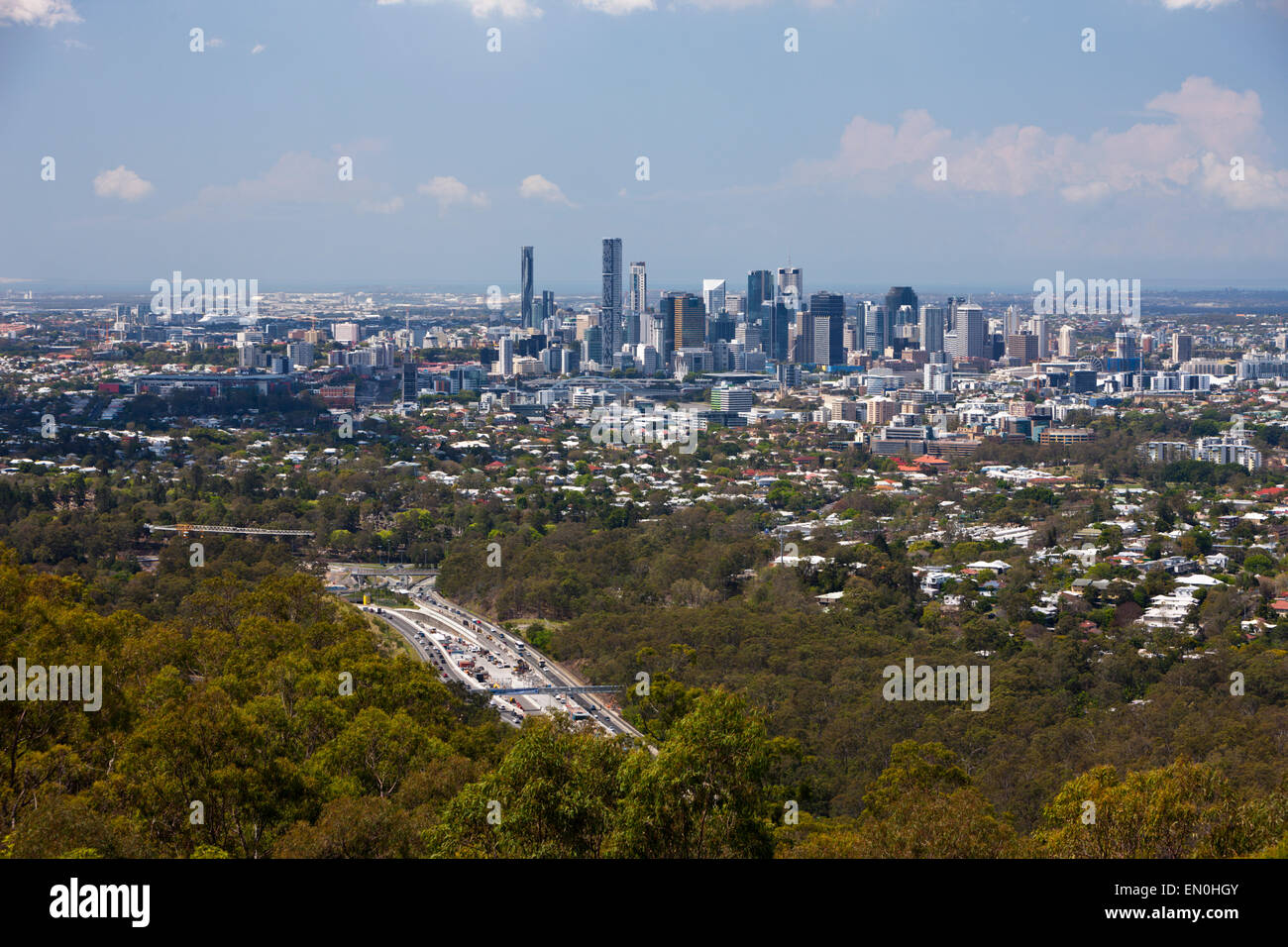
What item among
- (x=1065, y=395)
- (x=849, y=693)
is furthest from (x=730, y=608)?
(x=1065, y=395)

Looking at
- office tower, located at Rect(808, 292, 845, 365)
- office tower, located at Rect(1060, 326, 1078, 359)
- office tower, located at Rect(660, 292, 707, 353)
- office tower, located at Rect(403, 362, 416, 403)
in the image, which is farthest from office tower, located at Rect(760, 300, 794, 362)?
office tower, located at Rect(403, 362, 416, 403)

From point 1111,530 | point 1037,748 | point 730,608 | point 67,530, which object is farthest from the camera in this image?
point 1111,530

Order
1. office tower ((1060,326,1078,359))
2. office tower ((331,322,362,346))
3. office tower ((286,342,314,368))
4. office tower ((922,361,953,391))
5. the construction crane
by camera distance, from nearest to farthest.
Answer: the construction crane
office tower ((286,342,314,368))
office tower ((922,361,953,391))
office tower ((1060,326,1078,359))
office tower ((331,322,362,346))

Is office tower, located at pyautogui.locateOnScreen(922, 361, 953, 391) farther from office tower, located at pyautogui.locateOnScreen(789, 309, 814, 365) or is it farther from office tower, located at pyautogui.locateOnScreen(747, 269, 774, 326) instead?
office tower, located at pyautogui.locateOnScreen(747, 269, 774, 326)

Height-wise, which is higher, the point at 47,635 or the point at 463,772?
the point at 47,635

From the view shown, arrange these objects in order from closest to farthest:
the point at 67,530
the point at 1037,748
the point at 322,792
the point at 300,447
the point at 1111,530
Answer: the point at 322,792
the point at 1037,748
the point at 67,530
the point at 1111,530
the point at 300,447

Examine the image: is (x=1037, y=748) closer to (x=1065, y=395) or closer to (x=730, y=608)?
(x=730, y=608)
